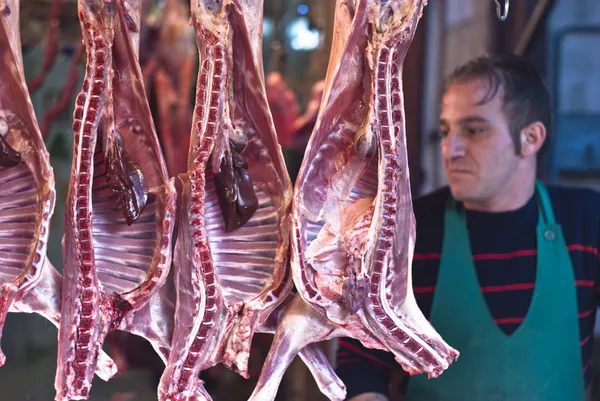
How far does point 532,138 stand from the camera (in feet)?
7.96

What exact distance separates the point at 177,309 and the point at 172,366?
11 cm

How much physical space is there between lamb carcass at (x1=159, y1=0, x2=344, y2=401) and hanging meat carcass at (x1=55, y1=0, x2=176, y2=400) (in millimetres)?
72

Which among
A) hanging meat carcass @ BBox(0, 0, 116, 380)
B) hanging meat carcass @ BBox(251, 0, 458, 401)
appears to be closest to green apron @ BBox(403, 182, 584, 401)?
hanging meat carcass @ BBox(251, 0, 458, 401)

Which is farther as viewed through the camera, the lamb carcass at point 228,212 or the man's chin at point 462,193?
the man's chin at point 462,193

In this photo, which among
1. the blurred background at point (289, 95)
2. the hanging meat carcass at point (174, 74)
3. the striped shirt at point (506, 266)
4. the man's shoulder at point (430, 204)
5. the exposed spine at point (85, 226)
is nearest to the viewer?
the exposed spine at point (85, 226)

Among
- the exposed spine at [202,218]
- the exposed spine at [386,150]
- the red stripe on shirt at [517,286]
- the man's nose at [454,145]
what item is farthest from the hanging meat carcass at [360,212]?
the red stripe on shirt at [517,286]

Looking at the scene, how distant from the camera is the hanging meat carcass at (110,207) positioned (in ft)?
4.58

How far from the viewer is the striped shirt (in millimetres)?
2352

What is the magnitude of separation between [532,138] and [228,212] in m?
1.33

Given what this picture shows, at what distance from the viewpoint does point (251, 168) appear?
155 centimetres

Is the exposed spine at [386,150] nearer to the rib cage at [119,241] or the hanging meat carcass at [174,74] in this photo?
the rib cage at [119,241]

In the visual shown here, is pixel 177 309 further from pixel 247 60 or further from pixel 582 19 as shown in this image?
pixel 582 19

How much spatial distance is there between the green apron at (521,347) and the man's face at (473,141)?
29 cm

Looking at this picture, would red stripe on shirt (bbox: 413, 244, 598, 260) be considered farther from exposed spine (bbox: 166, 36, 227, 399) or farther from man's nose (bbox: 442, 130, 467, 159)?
exposed spine (bbox: 166, 36, 227, 399)
